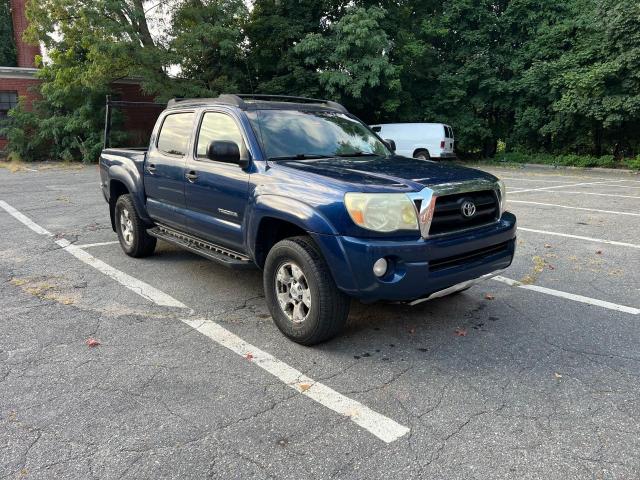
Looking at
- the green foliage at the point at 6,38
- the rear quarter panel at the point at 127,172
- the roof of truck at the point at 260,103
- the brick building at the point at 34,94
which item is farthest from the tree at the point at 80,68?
the green foliage at the point at 6,38

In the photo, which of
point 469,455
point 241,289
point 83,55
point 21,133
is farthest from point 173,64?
point 469,455

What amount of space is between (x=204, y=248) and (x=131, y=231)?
1822 mm

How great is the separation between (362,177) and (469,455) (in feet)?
6.50

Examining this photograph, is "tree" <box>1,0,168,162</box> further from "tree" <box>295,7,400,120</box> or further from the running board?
the running board

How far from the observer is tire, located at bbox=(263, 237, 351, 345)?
3.55 metres

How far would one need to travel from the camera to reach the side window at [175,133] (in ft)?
16.9

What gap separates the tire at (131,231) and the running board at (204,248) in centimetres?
24

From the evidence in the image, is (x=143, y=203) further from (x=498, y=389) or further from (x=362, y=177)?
(x=498, y=389)

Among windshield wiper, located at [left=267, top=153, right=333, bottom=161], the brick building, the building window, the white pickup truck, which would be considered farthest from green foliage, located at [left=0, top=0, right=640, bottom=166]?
windshield wiper, located at [left=267, top=153, right=333, bottom=161]

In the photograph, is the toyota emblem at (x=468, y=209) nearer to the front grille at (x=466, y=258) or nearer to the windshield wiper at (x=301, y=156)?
the front grille at (x=466, y=258)

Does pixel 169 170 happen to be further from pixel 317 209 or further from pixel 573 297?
pixel 573 297

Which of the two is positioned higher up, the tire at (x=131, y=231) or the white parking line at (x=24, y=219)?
the tire at (x=131, y=231)

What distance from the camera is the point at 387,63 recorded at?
21188mm

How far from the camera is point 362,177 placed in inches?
145
